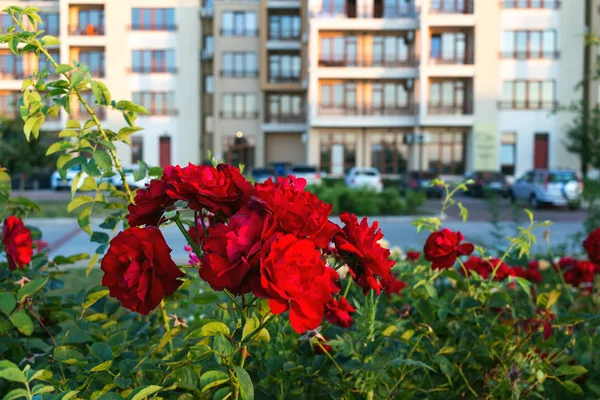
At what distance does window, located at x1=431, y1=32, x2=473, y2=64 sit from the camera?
122 ft

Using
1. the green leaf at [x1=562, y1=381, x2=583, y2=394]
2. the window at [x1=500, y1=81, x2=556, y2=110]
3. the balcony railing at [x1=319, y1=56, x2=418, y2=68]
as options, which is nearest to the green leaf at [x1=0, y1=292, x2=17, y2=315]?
the green leaf at [x1=562, y1=381, x2=583, y2=394]

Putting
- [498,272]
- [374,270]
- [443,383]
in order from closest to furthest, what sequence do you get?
1. [374,270]
2. [443,383]
3. [498,272]

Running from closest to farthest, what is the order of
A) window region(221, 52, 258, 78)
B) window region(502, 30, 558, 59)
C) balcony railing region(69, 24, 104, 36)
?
1. window region(502, 30, 558, 59)
2. balcony railing region(69, 24, 104, 36)
3. window region(221, 52, 258, 78)

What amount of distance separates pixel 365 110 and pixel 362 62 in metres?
2.91

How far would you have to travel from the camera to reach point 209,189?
1.27 meters

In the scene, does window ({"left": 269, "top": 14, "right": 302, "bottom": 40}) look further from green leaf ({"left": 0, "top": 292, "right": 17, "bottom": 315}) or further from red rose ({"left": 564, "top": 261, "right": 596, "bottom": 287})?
green leaf ({"left": 0, "top": 292, "right": 17, "bottom": 315})

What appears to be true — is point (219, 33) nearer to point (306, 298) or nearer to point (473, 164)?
point (473, 164)

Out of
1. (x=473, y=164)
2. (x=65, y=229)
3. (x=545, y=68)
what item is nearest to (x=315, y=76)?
(x=473, y=164)

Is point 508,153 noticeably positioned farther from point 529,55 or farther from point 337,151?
point 337,151

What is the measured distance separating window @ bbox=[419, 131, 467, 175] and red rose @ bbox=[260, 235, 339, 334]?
123 ft

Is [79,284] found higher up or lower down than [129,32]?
lower down

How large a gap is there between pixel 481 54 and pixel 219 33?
1684 cm

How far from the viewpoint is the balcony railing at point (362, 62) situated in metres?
37.5

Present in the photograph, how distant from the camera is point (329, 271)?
1.18m
